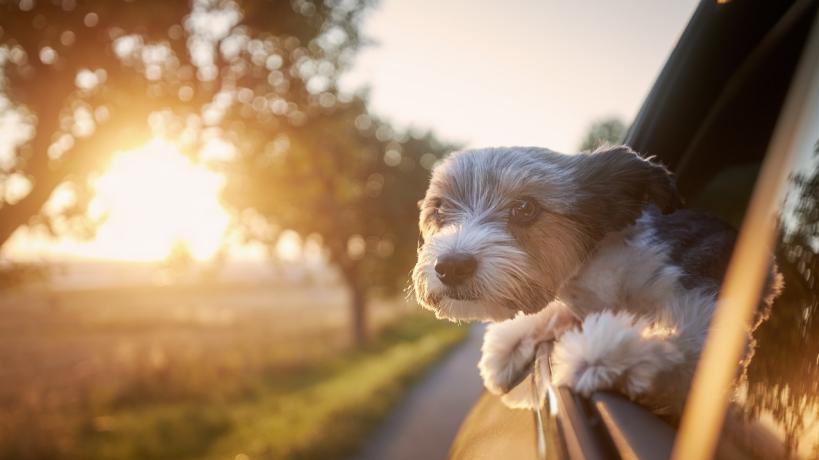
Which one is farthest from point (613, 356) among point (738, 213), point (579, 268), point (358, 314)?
point (358, 314)

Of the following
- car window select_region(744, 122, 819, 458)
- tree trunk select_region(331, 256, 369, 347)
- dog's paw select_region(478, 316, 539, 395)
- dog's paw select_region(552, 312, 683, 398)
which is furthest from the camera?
tree trunk select_region(331, 256, 369, 347)

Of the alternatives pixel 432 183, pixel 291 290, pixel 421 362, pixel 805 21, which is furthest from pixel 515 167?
pixel 291 290

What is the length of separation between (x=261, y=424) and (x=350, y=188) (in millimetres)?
6404

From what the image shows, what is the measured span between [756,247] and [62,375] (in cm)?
3099

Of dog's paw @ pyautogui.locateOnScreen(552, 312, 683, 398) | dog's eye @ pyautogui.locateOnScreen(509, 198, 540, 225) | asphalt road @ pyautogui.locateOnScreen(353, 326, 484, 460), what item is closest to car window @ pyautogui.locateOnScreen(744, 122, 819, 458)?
dog's paw @ pyautogui.locateOnScreen(552, 312, 683, 398)

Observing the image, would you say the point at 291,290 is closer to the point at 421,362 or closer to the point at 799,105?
the point at 421,362

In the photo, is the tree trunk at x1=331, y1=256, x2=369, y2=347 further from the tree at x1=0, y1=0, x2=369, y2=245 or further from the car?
the car

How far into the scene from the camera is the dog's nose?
1701 mm

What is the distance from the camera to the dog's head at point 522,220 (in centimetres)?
Result: 151

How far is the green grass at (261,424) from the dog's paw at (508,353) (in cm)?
1122

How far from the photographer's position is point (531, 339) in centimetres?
156

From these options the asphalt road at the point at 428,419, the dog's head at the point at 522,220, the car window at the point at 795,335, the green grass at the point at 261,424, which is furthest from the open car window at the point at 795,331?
the green grass at the point at 261,424

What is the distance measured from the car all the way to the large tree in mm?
9976

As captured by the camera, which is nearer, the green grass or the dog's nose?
the dog's nose
